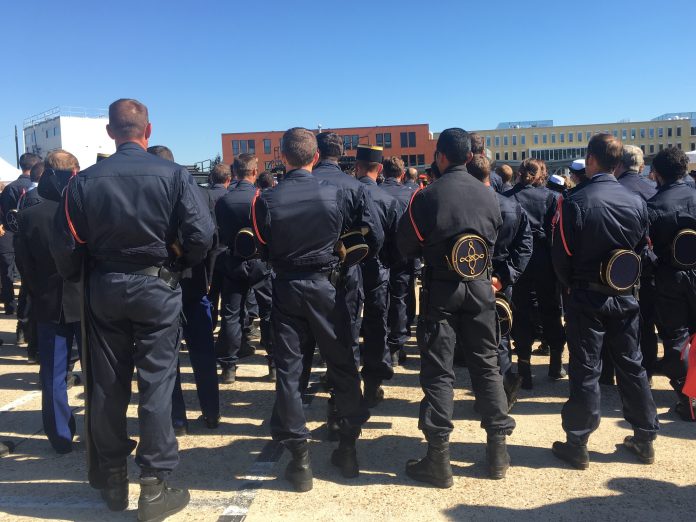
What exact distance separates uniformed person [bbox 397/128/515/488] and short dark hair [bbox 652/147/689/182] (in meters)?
1.88

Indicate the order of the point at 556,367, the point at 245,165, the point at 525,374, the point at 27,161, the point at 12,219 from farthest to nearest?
the point at 27,161
the point at 12,219
the point at 245,165
the point at 556,367
the point at 525,374

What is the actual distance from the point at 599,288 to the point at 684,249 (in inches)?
47.8

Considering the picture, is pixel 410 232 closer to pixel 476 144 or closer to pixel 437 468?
pixel 437 468

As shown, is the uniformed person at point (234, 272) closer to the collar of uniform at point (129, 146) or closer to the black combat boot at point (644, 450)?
the collar of uniform at point (129, 146)

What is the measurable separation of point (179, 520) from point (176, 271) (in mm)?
1444

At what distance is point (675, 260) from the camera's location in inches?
170

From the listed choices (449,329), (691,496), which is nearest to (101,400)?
(449,329)

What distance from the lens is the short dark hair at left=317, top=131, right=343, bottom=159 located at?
432cm

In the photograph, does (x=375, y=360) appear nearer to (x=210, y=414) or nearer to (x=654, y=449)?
(x=210, y=414)

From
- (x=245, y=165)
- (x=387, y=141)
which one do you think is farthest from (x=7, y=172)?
(x=387, y=141)

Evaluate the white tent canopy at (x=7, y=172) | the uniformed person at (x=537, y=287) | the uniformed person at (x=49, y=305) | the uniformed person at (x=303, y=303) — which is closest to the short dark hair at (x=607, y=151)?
the uniformed person at (x=537, y=287)

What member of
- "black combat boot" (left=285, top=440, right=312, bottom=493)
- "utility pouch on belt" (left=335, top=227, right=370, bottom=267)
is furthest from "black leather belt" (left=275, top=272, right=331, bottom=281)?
"black combat boot" (left=285, top=440, right=312, bottom=493)

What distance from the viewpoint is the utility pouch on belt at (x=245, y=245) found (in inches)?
215

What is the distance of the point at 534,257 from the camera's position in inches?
218
